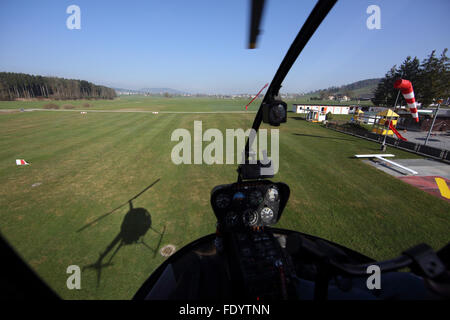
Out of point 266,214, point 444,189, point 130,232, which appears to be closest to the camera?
point 266,214

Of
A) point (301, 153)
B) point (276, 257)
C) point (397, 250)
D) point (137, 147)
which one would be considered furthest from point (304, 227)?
point (137, 147)

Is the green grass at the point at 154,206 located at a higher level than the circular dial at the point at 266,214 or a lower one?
lower

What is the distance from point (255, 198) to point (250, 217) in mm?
486

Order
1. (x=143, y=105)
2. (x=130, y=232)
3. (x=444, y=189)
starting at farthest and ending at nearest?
(x=143, y=105), (x=444, y=189), (x=130, y=232)

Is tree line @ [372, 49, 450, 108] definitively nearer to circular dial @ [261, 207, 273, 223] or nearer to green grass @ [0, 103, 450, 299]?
green grass @ [0, 103, 450, 299]

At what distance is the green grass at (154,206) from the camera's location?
5609 millimetres

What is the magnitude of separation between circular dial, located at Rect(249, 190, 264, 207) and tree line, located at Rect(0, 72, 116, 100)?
110 metres

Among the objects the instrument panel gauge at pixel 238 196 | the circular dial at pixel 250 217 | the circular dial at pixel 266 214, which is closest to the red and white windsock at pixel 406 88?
the circular dial at pixel 266 214

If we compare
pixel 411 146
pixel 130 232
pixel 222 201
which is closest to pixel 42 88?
pixel 130 232

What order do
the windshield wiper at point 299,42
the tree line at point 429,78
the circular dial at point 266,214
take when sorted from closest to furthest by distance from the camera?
the windshield wiper at point 299,42, the circular dial at point 266,214, the tree line at point 429,78

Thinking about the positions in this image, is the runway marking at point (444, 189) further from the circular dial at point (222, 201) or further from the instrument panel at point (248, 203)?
the circular dial at point (222, 201)

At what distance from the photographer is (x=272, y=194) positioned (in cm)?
473

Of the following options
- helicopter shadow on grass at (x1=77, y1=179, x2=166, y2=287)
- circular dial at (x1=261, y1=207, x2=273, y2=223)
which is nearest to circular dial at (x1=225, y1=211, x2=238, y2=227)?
circular dial at (x1=261, y1=207, x2=273, y2=223)

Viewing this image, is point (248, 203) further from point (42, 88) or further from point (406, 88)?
point (42, 88)
